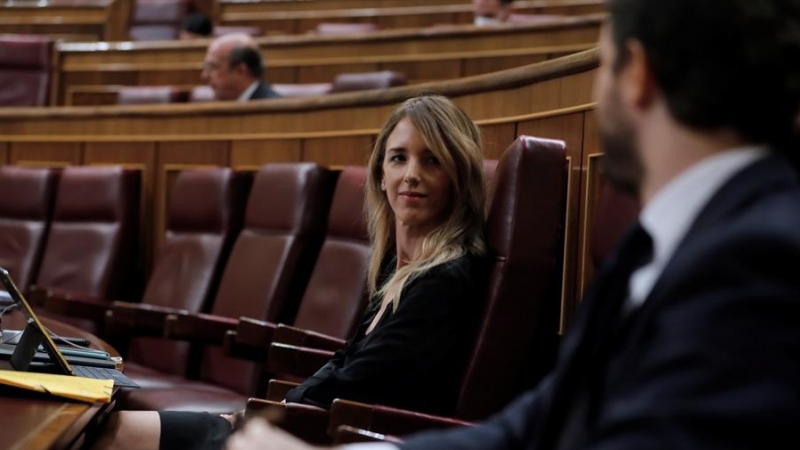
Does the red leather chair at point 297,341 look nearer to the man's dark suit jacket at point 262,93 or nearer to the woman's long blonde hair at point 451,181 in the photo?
the woman's long blonde hair at point 451,181

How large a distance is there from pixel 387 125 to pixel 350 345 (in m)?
0.15

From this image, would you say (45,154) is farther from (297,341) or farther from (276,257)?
(297,341)

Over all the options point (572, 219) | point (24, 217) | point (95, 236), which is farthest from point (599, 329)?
point (24, 217)

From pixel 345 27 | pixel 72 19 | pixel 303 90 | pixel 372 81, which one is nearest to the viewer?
pixel 372 81

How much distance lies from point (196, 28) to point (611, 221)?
184cm

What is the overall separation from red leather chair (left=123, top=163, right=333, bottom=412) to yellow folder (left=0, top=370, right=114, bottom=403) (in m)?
0.47

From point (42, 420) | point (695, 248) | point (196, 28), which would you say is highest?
point (196, 28)

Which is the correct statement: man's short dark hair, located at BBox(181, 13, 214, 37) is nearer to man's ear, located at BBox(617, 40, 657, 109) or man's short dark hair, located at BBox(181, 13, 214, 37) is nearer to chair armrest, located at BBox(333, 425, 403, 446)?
chair armrest, located at BBox(333, 425, 403, 446)

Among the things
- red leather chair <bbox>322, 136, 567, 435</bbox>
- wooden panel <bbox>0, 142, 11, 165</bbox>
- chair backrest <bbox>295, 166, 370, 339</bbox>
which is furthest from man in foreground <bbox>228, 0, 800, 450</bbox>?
wooden panel <bbox>0, 142, 11, 165</bbox>

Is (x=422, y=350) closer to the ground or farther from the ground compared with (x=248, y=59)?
closer to the ground

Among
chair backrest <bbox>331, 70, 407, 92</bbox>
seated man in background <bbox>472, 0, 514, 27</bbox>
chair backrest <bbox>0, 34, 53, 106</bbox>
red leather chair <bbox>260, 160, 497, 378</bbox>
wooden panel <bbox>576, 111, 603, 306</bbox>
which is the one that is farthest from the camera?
chair backrest <bbox>0, 34, 53, 106</bbox>

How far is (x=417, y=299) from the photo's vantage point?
2.20 feet

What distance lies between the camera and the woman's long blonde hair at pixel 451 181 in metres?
0.70

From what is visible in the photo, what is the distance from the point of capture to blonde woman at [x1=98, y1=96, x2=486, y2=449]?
2.18ft
